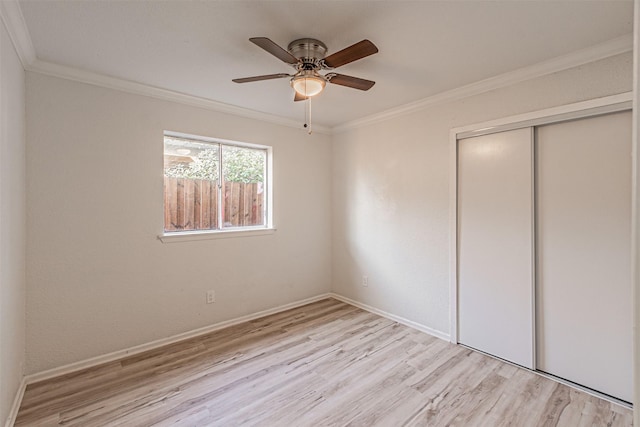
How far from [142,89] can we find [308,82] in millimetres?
1668

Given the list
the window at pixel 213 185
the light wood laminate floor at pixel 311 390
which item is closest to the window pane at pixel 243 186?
the window at pixel 213 185

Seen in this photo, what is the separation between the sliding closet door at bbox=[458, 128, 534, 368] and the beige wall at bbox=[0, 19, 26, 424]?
3.36 meters

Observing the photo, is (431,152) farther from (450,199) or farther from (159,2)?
(159,2)

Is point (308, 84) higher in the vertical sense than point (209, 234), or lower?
higher

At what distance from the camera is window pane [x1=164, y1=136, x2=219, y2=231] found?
292cm

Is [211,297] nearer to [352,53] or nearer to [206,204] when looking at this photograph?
[206,204]

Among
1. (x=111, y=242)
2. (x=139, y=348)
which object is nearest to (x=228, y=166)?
(x=111, y=242)

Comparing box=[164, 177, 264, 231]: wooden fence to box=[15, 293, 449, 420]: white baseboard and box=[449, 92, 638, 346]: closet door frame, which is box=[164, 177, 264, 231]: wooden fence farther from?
box=[449, 92, 638, 346]: closet door frame

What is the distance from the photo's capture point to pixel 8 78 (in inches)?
66.7

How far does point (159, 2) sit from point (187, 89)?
47.5 inches

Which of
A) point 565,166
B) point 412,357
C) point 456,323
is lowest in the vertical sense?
point 412,357

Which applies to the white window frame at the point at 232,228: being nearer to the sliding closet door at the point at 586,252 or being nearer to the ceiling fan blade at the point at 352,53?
the ceiling fan blade at the point at 352,53

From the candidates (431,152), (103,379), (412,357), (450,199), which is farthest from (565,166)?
(103,379)

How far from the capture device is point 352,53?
1718 mm
